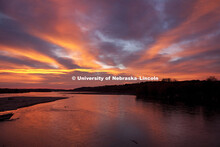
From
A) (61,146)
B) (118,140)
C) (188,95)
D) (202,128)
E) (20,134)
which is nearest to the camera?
(61,146)

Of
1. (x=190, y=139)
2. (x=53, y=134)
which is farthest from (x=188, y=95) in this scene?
(x=53, y=134)

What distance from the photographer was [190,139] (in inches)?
667

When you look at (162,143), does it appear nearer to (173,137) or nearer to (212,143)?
(173,137)

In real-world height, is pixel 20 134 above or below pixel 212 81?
below

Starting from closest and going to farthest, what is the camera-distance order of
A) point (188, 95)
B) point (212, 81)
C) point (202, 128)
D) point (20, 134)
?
1. point (20, 134)
2. point (202, 128)
3. point (212, 81)
4. point (188, 95)

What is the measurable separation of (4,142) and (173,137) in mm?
16034

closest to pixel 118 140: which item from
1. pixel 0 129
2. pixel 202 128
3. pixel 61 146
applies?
pixel 61 146

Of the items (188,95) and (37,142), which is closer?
(37,142)

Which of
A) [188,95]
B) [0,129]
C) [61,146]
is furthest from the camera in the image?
[188,95]

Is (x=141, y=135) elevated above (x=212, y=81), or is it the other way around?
(x=212, y=81)

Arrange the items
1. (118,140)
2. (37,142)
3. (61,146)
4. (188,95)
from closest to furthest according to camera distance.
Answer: (61,146) → (37,142) → (118,140) → (188,95)

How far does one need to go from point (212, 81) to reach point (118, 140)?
68.1m

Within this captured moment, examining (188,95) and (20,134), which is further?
(188,95)

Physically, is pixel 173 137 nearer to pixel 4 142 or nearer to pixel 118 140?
pixel 118 140
